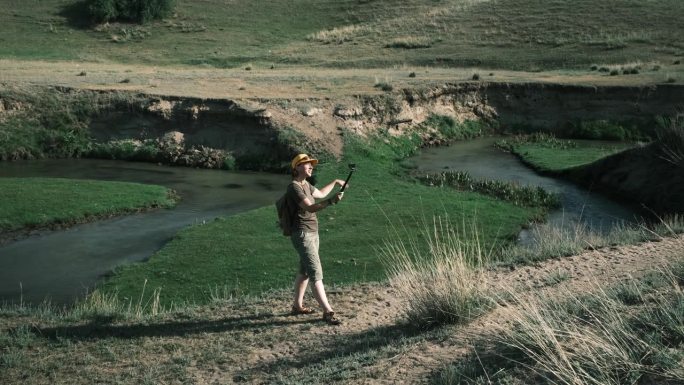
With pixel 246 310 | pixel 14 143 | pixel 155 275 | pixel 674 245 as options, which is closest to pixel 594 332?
pixel 246 310

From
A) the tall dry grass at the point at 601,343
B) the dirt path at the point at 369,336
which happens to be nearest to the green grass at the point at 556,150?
the dirt path at the point at 369,336

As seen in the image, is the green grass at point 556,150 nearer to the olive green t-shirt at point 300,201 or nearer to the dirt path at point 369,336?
the dirt path at point 369,336

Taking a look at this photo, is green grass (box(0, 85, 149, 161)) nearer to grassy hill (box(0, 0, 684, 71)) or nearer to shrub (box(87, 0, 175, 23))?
grassy hill (box(0, 0, 684, 71))

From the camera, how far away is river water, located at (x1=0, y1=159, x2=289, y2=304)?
15.6 metres

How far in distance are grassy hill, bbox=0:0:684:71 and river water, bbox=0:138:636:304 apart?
17207mm

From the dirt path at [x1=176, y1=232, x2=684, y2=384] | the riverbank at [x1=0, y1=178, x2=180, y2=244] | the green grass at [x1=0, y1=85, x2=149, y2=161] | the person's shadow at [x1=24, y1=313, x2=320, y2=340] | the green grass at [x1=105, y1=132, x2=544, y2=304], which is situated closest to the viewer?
the dirt path at [x1=176, y1=232, x2=684, y2=384]

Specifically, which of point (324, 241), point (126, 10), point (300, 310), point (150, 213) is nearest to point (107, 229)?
point (150, 213)

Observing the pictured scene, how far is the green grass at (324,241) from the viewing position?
1516cm

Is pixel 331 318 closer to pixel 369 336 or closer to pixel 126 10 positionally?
pixel 369 336

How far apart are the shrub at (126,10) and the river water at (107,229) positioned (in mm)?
37193

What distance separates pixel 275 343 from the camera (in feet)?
32.1

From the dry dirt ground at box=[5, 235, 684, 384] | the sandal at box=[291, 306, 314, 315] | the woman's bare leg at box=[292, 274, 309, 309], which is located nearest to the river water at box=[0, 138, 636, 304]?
the dry dirt ground at box=[5, 235, 684, 384]

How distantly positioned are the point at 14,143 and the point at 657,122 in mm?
26809

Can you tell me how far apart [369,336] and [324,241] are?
8304 millimetres
